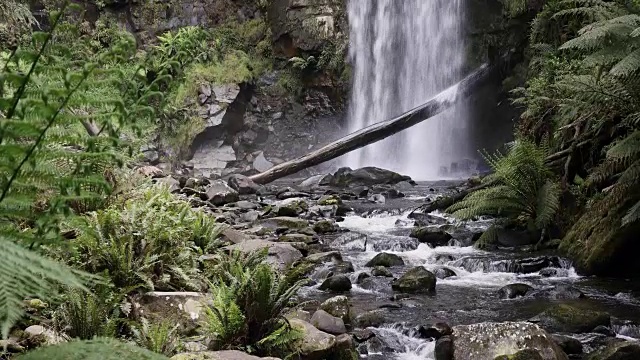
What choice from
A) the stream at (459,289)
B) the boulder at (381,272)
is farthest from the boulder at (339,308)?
the boulder at (381,272)

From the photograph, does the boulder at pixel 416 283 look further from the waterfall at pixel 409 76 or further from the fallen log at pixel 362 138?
the waterfall at pixel 409 76

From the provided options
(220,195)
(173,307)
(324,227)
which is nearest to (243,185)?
(220,195)

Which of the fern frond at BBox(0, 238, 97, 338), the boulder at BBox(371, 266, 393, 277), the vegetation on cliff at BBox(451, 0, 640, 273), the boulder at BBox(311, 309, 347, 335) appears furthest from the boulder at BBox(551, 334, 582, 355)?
the fern frond at BBox(0, 238, 97, 338)

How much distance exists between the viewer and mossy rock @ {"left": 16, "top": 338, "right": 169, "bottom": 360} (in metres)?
1.05

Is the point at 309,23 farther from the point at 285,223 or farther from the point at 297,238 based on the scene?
the point at 297,238

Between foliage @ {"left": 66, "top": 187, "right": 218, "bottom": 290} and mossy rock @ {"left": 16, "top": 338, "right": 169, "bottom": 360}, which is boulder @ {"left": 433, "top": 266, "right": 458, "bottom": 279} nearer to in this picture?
foliage @ {"left": 66, "top": 187, "right": 218, "bottom": 290}

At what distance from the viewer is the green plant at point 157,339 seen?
9.79 feet

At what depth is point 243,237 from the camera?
291 inches

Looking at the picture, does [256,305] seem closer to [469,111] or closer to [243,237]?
[243,237]

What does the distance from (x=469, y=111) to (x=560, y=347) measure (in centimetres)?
1655

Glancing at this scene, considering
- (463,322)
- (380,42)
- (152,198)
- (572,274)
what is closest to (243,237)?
(152,198)

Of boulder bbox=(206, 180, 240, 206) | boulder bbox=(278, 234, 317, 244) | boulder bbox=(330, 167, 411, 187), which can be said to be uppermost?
boulder bbox=(330, 167, 411, 187)

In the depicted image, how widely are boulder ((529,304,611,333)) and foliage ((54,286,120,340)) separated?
3.67m

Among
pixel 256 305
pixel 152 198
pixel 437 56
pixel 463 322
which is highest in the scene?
pixel 437 56
